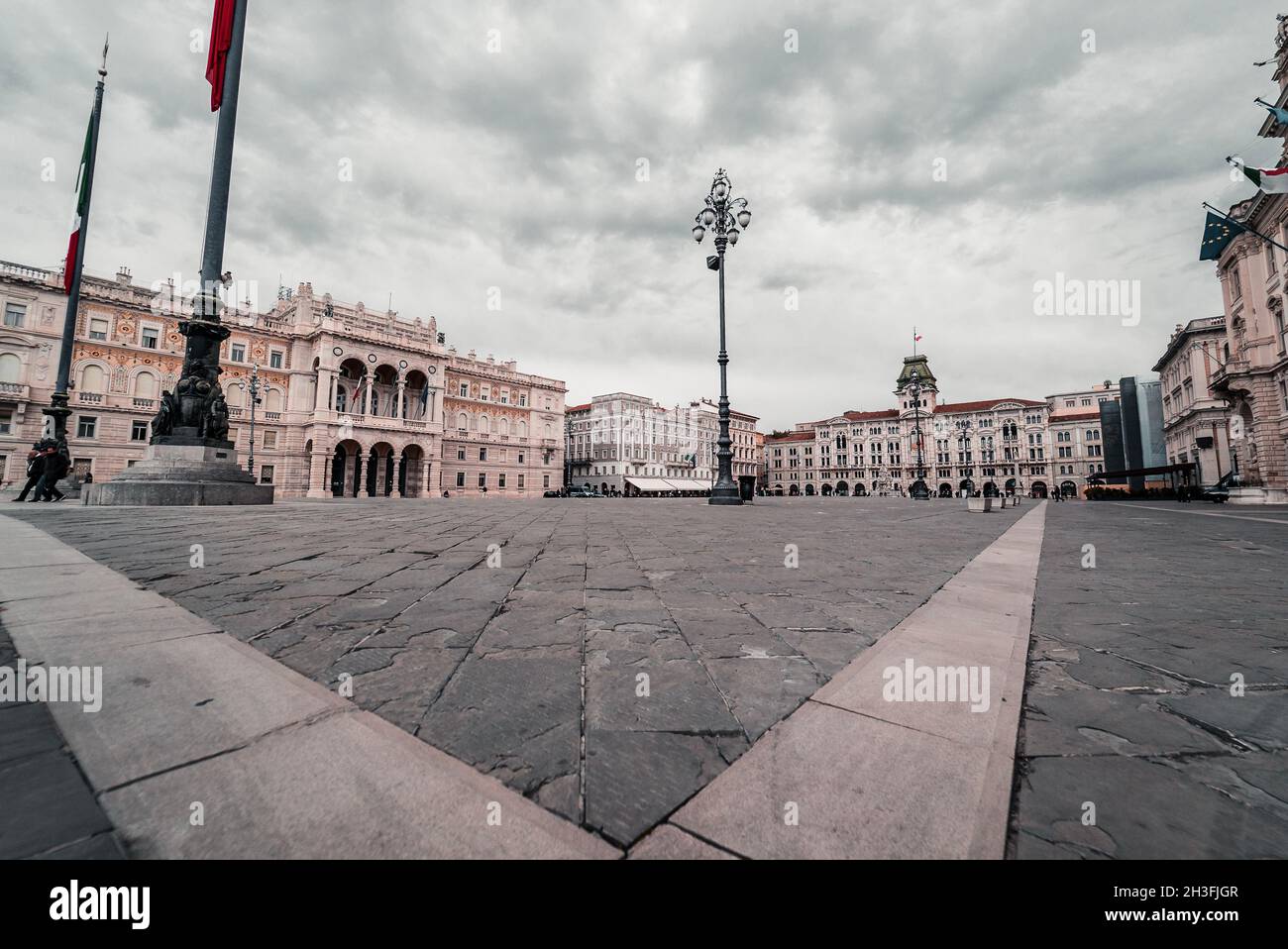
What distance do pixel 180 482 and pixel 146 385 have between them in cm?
3107

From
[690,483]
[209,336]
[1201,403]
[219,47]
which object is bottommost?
[690,483]

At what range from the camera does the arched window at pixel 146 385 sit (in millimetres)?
32719

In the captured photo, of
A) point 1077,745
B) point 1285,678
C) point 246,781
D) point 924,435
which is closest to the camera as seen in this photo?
point 246,781

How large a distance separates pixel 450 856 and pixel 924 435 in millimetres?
87354

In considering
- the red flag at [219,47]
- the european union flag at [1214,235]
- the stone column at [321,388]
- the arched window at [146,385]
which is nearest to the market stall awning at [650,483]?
the stone column at [321,388]

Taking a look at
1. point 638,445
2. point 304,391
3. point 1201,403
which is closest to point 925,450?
point 1201,403

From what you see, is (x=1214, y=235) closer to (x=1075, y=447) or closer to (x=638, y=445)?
(x=638, y=445)

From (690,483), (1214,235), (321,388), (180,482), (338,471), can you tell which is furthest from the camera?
(690,483)

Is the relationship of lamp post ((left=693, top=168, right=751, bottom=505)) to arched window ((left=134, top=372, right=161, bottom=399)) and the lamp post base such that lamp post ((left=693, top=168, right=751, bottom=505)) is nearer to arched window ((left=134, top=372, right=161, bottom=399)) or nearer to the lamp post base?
the lamp post base

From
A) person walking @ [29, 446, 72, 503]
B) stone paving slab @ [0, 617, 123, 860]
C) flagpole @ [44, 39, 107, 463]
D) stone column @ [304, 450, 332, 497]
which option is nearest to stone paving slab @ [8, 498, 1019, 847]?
stone paving slab @ [0, 617, 123, 860]

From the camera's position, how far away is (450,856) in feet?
3.06

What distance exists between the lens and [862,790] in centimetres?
115
